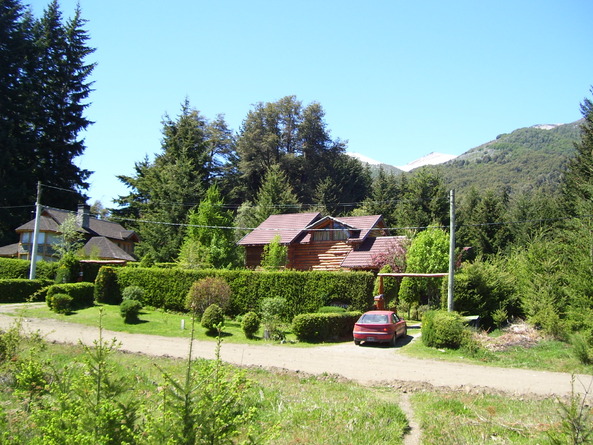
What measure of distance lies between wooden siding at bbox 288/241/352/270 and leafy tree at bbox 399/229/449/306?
7.50m

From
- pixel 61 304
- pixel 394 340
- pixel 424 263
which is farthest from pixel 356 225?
pixel 61 304

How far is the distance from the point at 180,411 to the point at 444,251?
28.4 m

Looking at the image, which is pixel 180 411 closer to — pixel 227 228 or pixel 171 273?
pixel 171 273

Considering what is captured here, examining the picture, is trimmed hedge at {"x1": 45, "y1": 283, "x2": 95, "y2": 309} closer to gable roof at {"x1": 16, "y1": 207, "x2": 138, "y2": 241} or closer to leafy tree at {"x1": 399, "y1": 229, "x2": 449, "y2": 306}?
→ gable roof at {"x1": 16, "y1": 207, "x2": 138, "y2": 241}

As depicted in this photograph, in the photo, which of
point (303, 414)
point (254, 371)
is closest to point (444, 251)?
point (254, 371)

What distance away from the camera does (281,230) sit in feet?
132

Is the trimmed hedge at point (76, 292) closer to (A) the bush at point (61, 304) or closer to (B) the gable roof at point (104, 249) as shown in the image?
(A) the bush at point (61, 304)

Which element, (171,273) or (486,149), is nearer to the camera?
(171,273)

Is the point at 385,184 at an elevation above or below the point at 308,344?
above

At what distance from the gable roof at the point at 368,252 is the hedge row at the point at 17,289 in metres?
21.3

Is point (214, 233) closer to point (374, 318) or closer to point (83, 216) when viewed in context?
point (83, 216)

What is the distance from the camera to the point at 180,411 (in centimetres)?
425

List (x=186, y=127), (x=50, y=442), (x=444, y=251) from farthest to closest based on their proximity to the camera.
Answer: (x=186, y=127)
(x=444, y=251)
(x=50, y=442)

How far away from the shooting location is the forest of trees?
43688 millimetres
